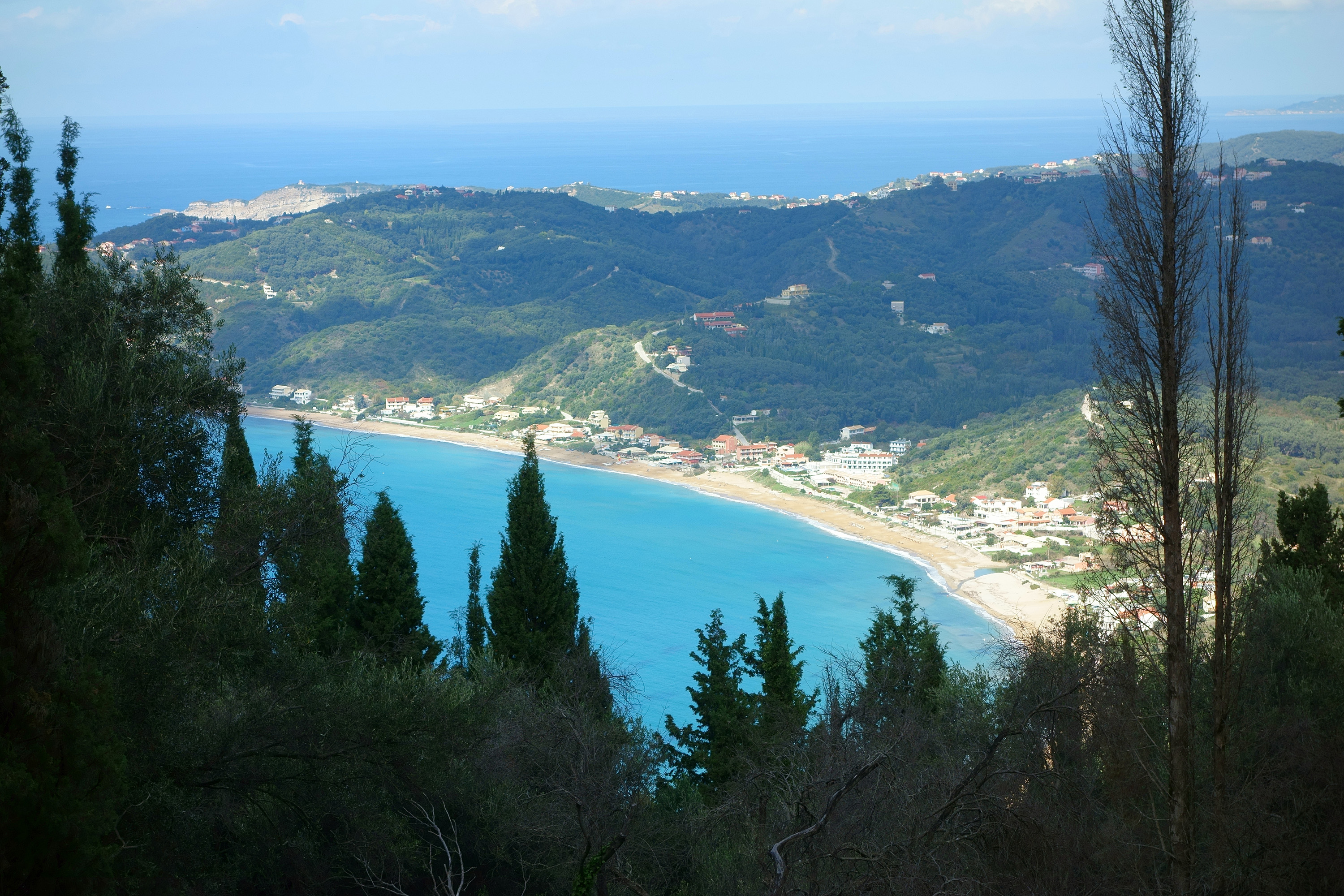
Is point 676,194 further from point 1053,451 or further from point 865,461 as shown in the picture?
point 1053,451

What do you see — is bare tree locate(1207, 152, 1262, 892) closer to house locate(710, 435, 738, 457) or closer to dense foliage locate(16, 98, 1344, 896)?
dense foliage locate(16, 98, 1344, 896)

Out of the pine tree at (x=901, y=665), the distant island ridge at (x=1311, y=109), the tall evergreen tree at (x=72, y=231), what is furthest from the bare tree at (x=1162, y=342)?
the distant island ridge at (x=1311, y=109)

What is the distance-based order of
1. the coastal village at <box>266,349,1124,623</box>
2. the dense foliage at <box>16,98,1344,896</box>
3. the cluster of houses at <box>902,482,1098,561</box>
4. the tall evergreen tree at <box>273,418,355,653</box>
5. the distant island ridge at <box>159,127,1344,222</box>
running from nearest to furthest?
the dense foliage at <box>16,98,1344,896</box>, the tall evergreen tree at <box>273,418,355,653</box>, the coastal village at <box>266,349,1124,623</box>, the cluster of houses at <box>902,482,1098,561</box>, the distant island ridge at <box>159,127,1344,222</box>

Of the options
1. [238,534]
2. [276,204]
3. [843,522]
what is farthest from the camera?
[276,204]

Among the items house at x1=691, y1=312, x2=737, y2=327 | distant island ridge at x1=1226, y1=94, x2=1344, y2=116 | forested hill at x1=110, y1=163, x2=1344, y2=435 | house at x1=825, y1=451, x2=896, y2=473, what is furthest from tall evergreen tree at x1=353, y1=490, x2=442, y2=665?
distant island ridge at x1=1226, y1=94, x2=1344, y2=116

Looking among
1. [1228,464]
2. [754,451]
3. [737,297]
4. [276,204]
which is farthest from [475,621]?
[276,204]

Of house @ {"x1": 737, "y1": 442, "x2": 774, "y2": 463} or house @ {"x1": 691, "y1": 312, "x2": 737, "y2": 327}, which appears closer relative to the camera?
house @ {"x1": 737, "y1": 442, "x2": 774, "y2": 463}

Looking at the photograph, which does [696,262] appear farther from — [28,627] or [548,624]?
[28,627]
